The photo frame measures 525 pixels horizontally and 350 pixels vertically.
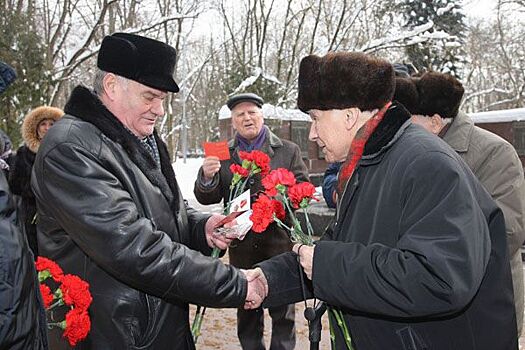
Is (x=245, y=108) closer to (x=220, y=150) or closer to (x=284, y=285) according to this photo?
(x=220, y=150)

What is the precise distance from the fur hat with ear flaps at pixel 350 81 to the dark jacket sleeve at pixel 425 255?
1.20 feet

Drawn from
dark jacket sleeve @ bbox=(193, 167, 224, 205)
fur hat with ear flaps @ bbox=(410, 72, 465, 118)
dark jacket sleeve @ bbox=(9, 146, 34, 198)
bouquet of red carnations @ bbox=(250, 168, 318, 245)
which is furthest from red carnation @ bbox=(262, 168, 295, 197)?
dark jacket sleeve @ bbox=(9, 146, 34, 198)

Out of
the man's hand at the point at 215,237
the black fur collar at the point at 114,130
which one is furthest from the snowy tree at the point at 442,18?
the black fur collar at the point at 114,130

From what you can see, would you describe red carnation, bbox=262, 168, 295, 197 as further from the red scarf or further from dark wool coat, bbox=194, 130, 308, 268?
dark wool coat, bbox=194, 130, 308, 268

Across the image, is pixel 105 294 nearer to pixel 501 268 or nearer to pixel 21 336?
pixel 21 336

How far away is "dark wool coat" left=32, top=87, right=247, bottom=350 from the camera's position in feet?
7.03

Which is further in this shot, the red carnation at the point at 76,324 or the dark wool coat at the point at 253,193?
the dark wool coat at the point at 253,193

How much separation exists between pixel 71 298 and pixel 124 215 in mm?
367

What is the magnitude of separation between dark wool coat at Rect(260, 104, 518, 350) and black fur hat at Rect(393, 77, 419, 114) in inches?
42.4

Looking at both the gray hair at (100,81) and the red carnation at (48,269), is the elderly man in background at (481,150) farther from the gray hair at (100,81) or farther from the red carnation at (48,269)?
the red carnation at (48,269)

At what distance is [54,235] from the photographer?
2426 millimetres

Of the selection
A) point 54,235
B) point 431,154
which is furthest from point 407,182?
point 54,235

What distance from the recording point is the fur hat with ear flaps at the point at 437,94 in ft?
10.4

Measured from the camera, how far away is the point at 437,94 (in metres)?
3.17
